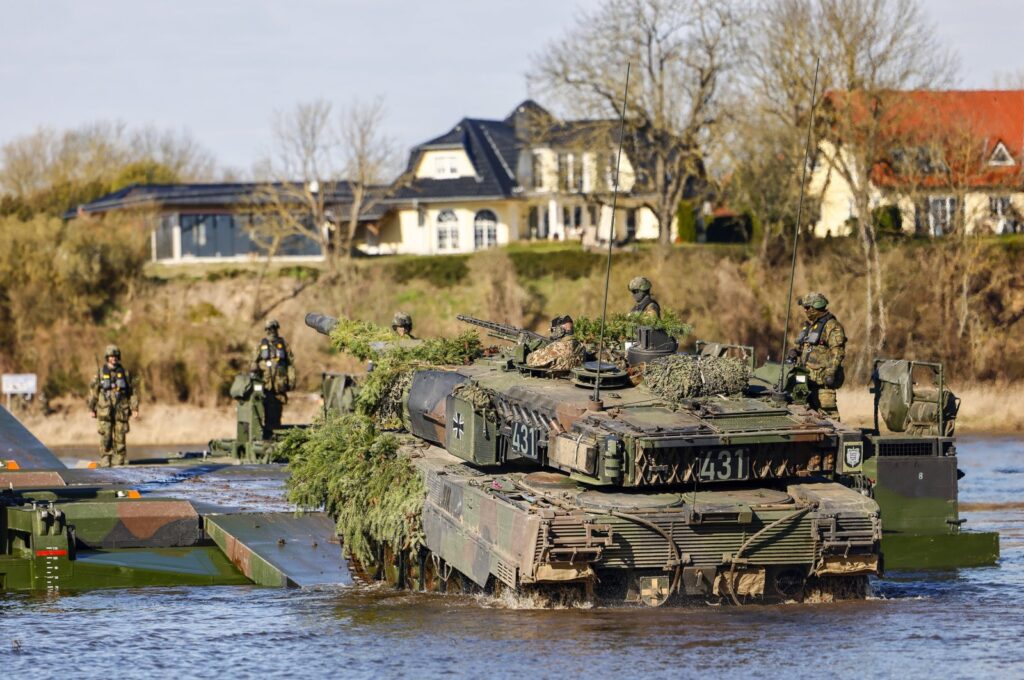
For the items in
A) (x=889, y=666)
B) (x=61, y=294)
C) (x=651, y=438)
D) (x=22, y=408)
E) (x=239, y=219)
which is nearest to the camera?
(x=889, y=666)

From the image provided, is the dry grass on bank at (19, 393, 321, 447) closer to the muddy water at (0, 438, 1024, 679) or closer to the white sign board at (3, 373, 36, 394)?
the white sign board at (3, 373, 36, 394)

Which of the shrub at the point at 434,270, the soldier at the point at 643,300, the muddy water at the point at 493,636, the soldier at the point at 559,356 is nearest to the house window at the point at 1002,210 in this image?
the shrub at the point at 434,270

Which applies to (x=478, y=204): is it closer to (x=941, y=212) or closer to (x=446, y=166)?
(x=446, y=166)

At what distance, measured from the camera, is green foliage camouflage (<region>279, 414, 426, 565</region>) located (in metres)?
18.7

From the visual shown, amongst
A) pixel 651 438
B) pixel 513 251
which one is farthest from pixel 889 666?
pixel 513 251

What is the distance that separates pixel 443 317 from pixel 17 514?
35728 mm

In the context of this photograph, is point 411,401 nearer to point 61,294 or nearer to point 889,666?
point 889,666

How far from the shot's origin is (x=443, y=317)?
2158 inches

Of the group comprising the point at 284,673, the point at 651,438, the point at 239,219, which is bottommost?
the point at 284,673

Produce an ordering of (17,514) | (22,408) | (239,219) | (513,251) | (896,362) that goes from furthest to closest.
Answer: (239,219) → (513,251) → (22,408) → (896,362) → (17,514)

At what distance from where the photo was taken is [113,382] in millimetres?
29281

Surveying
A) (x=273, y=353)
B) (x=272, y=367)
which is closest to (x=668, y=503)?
(x=272, y=367)

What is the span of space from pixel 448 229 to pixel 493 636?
54.0 m

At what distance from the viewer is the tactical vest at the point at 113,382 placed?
2920 centimetres
